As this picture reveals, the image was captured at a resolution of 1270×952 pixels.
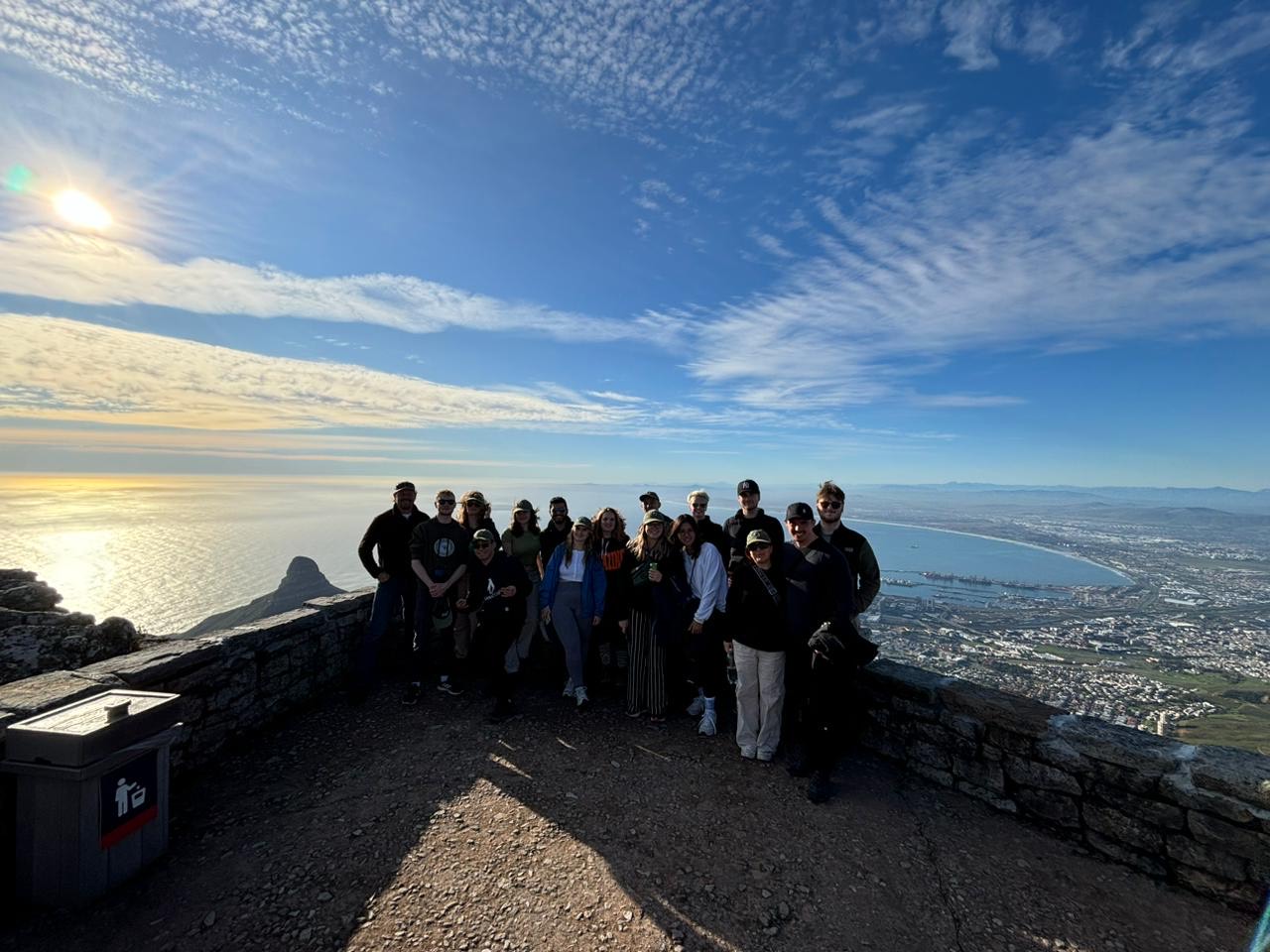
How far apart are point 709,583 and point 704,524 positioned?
0.91 meters

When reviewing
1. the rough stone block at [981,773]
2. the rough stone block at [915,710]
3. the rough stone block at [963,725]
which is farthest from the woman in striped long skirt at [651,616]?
the rough stone block at [981,773]

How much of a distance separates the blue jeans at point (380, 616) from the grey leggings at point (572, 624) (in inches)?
74.5

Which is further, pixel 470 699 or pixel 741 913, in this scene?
pixel 470 699

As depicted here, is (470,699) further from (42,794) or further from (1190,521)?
(1190,521)

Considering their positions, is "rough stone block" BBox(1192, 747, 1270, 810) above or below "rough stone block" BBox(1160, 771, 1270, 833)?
above

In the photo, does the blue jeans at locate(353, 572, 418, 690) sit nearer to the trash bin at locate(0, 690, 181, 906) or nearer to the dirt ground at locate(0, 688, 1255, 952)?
the dirt ground at locate(0, 688, 1255, 952)

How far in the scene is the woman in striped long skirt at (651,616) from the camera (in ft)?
17.3

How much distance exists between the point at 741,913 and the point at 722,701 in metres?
2.68

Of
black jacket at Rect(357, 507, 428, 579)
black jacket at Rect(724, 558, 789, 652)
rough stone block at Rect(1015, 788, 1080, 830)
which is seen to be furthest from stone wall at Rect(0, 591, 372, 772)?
rough stone block at Rect(1015, 788, 1080, 830)

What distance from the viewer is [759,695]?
473cm

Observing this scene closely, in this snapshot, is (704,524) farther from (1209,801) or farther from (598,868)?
(1209,801)

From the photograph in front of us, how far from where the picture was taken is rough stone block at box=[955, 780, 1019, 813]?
3.93 metres

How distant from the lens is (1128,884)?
10.7 feet

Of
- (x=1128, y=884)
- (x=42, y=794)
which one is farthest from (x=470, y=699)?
(x=1128, y=884)
